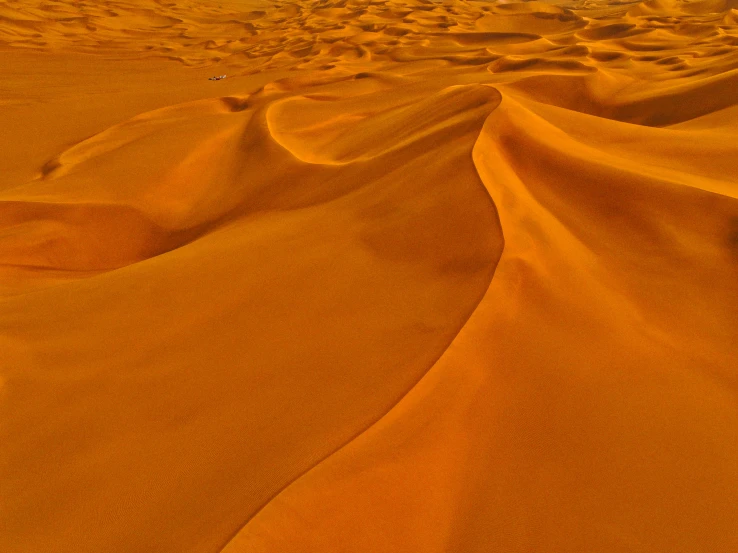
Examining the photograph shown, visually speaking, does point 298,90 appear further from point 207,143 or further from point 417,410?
point 417,410

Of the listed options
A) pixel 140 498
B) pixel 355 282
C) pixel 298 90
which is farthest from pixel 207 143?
pixel 140 498

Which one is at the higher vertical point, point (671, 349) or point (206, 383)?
point (671, 349)

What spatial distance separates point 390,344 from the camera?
1.51m

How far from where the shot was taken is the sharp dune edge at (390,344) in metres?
1.11

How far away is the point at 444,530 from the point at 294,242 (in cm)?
137

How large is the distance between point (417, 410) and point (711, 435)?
0.72 metres

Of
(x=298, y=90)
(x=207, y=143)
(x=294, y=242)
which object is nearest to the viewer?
(x=294, y=242)

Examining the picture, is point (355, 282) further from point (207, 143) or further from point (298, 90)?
point (298, 90)

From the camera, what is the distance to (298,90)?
5867 mm

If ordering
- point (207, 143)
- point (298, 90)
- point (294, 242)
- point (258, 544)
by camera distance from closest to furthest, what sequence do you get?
1. point (258, 544)
2. point (294, 242)
3. point (207, 143)
4. point (298, 90)

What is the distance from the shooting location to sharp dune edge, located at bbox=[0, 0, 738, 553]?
111cm

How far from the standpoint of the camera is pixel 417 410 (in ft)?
4.22

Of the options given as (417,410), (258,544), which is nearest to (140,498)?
(258,544)

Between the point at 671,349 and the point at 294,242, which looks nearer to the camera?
the point at 671,349
